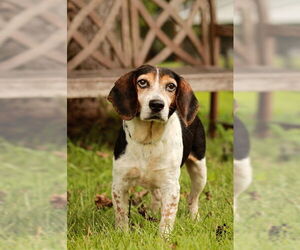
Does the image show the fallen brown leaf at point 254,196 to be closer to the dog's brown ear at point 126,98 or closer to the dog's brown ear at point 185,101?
the dog's brown ear at point 185,101

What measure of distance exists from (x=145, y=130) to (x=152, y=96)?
30 cm

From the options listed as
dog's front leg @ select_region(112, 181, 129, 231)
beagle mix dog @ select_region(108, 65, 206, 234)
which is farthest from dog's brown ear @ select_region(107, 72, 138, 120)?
dog's front leg @ select_region(112, 181, 129, 231)

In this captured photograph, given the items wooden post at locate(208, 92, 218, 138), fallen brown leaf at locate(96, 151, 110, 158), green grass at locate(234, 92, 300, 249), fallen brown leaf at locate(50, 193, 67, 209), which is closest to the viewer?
green grass at locate(234, 92, 300, 249)

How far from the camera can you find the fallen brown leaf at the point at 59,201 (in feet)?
15.3

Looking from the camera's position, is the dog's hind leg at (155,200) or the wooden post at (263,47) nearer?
the dog's hind leg at (155,200)

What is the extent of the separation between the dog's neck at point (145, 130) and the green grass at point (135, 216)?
0.50m

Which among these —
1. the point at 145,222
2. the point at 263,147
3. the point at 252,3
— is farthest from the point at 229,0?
the point at 145,222

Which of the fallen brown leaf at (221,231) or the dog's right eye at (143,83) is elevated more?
the dog's right eye at (143,83)

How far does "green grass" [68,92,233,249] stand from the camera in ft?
11.3

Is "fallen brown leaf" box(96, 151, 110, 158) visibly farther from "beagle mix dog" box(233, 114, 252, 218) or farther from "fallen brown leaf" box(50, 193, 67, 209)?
"beagle mix dog" box(233, 114, 252, 218)

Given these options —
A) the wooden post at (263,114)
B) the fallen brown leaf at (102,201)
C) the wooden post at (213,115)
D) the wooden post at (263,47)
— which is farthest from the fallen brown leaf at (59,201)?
the wooden post at (263,114)

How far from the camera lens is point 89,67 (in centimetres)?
651

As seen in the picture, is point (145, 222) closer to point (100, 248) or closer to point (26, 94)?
point (100, 248)

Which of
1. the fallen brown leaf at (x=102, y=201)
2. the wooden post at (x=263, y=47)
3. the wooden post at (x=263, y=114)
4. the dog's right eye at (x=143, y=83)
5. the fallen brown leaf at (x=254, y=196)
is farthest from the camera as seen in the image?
the wooden post at (x=263, y=114)
